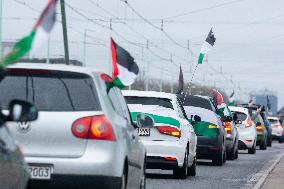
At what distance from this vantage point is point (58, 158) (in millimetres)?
10797

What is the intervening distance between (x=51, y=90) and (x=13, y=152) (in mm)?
2376

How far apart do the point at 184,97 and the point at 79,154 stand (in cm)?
1629

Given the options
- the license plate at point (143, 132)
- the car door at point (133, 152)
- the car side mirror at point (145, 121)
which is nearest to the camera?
the car door at point (133, 152)

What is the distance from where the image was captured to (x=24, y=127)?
10781 mm

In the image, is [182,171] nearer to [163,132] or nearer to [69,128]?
[163,132]

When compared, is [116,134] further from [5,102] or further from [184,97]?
[184,97]

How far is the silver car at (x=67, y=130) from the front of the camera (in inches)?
423

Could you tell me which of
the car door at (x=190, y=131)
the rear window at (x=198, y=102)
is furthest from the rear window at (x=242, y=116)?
the car door at (x=190, y=131)

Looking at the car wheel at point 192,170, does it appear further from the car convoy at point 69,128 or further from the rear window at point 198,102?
the car convoy at point 69,128

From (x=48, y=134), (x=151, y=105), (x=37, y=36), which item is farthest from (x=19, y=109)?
(x=151, y=105)

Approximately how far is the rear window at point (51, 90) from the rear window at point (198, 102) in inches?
622

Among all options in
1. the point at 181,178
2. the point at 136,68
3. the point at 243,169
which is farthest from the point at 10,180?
the point at 243,169

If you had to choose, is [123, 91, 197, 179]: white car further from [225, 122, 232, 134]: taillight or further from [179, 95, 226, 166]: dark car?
[225, 122, 232, 134]: taillight

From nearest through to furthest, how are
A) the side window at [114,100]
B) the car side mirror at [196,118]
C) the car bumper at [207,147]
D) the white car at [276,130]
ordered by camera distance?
the side window at [114,100] < the car side mirror at [196,118] < the car bumper at [207,147] < the white car at [276,130]
